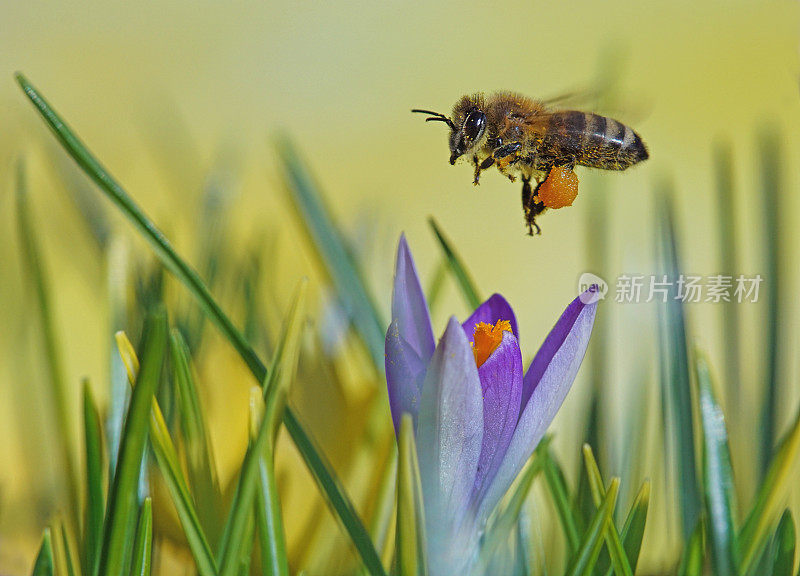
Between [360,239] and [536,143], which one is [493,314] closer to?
[536,143]

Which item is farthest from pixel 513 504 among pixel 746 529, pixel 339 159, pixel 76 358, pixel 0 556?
pixel 339 159

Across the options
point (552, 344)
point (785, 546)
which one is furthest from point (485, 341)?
point (785, 546)

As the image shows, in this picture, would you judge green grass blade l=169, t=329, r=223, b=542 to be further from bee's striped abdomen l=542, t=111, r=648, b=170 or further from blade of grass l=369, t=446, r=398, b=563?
bee's striped abdomen l=542, t=111, r=648, b=170

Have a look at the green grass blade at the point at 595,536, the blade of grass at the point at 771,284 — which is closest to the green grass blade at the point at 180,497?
the green grass blade at the point at 595,536

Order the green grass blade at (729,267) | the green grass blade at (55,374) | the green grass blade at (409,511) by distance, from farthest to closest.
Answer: the green grass blade at (729,267) < the green grass blade at (55,374) < the green grass blade at (409,511)

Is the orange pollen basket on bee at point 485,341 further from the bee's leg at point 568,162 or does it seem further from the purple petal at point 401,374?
the bee's leg at point 568,162

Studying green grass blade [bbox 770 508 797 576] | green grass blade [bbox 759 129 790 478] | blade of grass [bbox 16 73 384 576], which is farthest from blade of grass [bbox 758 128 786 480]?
blade of grass [bbox 16 73 384 576]

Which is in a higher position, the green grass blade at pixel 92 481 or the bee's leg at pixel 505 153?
the bee's leg at pixel 505 153
